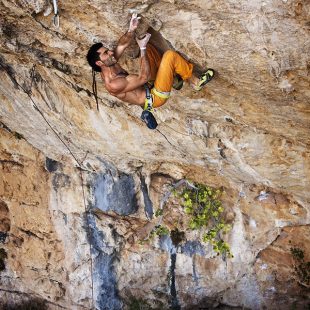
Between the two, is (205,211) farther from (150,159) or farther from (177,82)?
(177,82)

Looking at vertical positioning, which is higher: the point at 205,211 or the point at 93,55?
the point at 93,55

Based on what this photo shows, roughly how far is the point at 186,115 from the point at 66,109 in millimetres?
1673

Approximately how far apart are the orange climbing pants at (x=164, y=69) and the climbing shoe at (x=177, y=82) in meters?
0.09

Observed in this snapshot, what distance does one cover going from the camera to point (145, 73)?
418 cm

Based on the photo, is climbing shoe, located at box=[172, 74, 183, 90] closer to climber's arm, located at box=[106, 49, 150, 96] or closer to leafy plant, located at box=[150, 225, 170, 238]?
climber's arm, located at box=[106, 49, 150, 96]

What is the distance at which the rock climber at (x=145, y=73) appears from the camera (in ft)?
13.2

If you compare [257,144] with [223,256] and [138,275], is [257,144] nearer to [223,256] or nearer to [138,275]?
[223,256]

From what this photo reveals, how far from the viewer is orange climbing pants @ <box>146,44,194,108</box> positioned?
4.05 m

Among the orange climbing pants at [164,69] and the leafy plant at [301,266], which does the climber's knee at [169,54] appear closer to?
→ the orange climbing pants at [164,69]

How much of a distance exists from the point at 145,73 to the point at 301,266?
4.42m

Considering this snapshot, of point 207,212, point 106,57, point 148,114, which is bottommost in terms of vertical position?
point 207,212

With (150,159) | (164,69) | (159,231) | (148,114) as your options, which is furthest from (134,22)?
(159,231)

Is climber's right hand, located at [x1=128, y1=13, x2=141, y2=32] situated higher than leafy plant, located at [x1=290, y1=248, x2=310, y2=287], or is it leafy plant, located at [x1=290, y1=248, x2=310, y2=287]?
climber's right hand, located at [x1=128, y1=13, x2=141, y2=32]

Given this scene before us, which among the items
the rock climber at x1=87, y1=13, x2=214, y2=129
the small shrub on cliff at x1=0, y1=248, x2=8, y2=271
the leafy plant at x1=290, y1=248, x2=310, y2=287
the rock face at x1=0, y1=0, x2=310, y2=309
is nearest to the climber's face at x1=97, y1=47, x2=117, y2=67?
the rock climber at x1=87, y1=13, x2=214, y2=129
